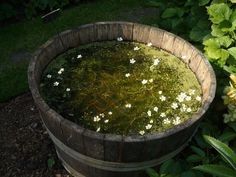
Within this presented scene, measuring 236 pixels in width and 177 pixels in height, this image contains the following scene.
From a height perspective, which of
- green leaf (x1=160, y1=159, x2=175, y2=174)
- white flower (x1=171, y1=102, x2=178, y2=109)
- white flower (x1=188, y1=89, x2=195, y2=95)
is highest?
white flower (x1=188, y1=89, x2=195, y2=95)

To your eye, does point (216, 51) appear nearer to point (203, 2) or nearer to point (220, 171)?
point (203, 2)

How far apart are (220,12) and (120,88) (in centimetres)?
139

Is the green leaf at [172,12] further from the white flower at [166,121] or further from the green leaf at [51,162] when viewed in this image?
the green leaf at [51,162]

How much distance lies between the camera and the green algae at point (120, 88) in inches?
138

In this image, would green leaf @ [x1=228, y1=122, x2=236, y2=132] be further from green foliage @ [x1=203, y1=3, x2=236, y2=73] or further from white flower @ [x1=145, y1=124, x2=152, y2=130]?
white flower @ [x1=145, y1=124, x2=152, y2=130]

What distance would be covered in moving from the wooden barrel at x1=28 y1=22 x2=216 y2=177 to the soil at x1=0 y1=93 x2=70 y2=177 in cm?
30

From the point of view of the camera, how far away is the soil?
4164mm

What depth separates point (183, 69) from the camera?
4.00 meters

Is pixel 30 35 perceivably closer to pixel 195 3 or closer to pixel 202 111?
pixel 195 3

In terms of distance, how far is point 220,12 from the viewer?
13.9 ft

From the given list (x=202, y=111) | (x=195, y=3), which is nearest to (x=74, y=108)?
(x=202, y=111)

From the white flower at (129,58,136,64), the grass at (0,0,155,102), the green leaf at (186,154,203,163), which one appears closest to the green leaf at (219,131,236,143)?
the green leaf at (186,154,203,163)

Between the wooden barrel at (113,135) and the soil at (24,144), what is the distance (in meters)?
0.30

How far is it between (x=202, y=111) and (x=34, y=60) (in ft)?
4.98
